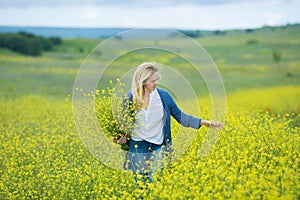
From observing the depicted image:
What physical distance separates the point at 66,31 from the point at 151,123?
2517 cm

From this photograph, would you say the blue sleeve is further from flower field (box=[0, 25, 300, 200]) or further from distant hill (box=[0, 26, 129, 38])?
distant hill (box=[0, 26, 129, 38])

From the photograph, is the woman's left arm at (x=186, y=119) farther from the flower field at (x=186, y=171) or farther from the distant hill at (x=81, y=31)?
the distant hill at (x=81, y=31)

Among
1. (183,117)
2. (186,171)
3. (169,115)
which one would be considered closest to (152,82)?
(169,115)

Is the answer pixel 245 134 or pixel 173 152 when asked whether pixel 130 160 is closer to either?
pixel 173 152

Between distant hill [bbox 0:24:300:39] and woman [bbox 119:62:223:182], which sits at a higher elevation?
distant hill [bbox 0:24:300:39]

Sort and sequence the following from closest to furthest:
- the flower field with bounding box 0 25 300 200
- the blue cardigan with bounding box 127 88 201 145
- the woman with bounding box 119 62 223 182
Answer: the flower field with bounding box 0 25 300 200 → the woman with bounding box 119 62 223 182 → the blue cardigan with bounding box 127 88 201 145

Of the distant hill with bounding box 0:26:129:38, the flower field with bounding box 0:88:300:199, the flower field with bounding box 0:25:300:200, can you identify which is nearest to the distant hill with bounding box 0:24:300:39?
the distant hill with bounding box 0:26:129:38

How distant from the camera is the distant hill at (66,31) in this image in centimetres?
2844

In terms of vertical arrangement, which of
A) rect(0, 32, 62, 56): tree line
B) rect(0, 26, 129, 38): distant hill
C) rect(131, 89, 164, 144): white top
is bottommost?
rect(131, 89, 164, 144): white top

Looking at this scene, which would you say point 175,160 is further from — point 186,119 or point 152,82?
point 152,82

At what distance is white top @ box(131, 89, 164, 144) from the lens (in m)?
7.55

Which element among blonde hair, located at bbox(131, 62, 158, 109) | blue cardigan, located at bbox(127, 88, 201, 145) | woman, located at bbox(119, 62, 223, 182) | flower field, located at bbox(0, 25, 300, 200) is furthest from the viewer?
blue cardigan, located at bbox(127, 88, 201, 145)

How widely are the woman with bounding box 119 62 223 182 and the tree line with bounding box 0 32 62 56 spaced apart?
21.1 m

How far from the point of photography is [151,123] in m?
7.60
